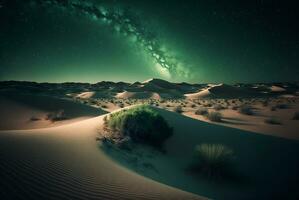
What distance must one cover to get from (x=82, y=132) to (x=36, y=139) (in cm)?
202

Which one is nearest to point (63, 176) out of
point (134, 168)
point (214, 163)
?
point (134, 168)

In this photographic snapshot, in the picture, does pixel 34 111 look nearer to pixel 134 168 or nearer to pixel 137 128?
pixel 137 128

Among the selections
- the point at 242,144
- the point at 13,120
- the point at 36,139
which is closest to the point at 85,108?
the point at 13,120

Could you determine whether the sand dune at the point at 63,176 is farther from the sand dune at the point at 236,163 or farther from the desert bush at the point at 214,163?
the desert bush at the point at 214,163

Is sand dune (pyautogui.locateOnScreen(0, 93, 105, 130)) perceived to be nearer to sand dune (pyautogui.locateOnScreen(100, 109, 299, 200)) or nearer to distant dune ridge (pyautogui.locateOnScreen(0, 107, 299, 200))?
distant dune ridge (pyautogui.locateOnScreen(0, 107, 299, 200))

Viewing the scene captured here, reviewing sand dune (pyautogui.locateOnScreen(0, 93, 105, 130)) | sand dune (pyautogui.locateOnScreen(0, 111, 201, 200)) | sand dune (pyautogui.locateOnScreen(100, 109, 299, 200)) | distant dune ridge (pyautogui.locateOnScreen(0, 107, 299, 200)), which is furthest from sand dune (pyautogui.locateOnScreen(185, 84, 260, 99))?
sand dune (pyautogui.locateOnScreen(0, 111, 201, 200))

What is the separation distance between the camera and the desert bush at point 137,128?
7.68m

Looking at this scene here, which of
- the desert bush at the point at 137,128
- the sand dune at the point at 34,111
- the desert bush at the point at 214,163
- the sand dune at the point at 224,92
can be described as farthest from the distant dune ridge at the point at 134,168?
the sand dune at the point at 224,92

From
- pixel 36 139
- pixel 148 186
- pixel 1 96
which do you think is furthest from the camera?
pixel 1 96

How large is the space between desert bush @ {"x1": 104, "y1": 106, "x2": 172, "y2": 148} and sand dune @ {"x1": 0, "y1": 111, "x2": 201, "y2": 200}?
2149 millimetres

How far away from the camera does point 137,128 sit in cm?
785

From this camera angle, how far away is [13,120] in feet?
52.5

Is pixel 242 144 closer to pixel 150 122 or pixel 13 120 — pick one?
pixel 150 122

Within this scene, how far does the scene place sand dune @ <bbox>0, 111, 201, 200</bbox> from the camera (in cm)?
315
